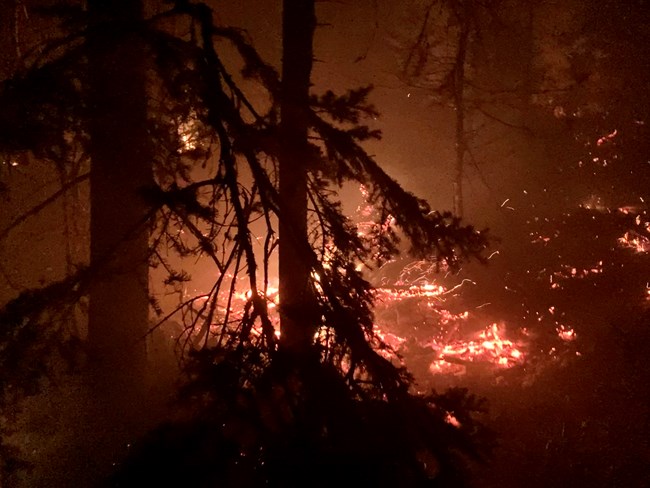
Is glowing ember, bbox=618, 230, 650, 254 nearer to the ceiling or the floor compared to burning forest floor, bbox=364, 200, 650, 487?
nearer to the ceiling

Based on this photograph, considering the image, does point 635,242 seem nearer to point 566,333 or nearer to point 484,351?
point 566,333

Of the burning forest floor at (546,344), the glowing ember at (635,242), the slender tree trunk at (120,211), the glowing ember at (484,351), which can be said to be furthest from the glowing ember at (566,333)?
the slender tree trunk at (120,211)

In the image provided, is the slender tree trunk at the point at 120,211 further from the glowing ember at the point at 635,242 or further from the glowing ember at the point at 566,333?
the glowing ember at the point at 635,242

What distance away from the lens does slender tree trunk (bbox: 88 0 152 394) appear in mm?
5414

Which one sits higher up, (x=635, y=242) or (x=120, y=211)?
(x=635, y=242)

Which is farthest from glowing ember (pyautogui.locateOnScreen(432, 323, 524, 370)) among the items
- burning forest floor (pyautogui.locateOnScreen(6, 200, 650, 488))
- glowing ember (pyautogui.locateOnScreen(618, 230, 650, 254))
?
glowing ember (pyautogui.locateOnScreen(618, 230, 650, 254))

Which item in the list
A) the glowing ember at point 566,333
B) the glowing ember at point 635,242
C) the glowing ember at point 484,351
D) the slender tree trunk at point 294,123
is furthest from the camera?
the glowing ember at point 635,242

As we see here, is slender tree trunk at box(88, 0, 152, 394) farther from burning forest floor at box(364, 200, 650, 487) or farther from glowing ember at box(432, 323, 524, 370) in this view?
glowing ember at box(432, 323, 524, 370)

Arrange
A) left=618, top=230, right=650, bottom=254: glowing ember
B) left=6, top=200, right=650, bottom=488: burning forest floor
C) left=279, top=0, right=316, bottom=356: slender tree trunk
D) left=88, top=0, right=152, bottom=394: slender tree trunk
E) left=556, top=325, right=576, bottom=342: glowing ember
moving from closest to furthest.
→ left=279, top=0, right=316, bottom=356: slender tree trunk, left=88, top=0, right=152, bottom=394: slender tree trunk, left=6, top=200, right=650, bottom=488: burning forest floor, left=556, top=325, right=576, bottom=342: glowing ember, left=618, top=230, right=650, bottom=254: glowing ember

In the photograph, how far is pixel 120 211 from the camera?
20.0 ft

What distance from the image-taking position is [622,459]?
6.93 m

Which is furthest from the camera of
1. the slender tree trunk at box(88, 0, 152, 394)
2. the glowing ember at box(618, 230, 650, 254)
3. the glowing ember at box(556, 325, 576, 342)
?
the glowing ember at box(618, 230, 650, 254)

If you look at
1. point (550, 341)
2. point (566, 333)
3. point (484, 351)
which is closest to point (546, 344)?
point (550, 341)

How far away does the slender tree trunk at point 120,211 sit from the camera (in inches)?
213
